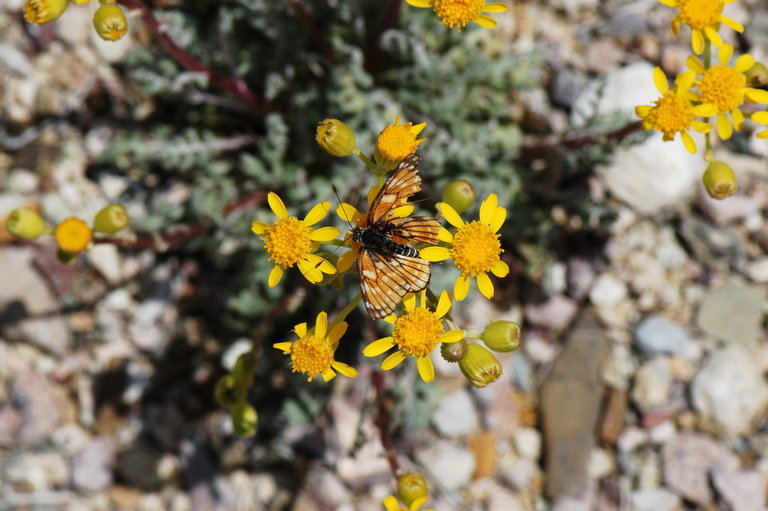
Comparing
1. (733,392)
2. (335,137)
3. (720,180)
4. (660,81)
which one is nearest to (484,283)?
(335,137)

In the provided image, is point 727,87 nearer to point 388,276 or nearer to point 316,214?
point 388,276

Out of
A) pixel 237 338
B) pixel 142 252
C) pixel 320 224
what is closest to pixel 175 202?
pixel 142 252

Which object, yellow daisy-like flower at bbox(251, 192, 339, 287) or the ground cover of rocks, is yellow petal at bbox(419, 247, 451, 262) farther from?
the ground cover of rocks

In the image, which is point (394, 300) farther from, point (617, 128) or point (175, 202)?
point (175, 202)

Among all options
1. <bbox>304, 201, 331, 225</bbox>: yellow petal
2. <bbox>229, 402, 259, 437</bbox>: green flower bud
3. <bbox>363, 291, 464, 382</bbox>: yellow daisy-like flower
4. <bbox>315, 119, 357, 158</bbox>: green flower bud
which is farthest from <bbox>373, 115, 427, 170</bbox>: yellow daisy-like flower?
<bbox>229, 402, 259, 437</bbox>: green flower bud

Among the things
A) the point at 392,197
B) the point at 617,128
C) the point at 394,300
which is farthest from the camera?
the point at 617,128

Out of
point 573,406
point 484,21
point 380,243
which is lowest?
point 573,406
